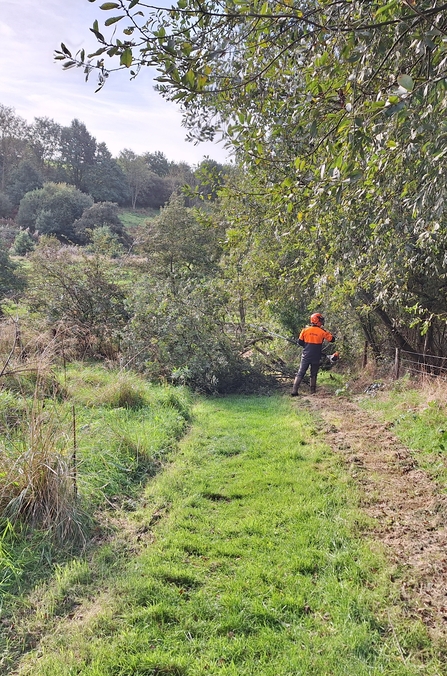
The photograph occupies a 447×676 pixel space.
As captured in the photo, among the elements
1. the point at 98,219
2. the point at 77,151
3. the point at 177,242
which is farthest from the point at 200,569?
the point at 77,151

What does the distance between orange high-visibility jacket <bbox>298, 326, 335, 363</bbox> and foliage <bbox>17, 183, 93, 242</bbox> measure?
3477 cm

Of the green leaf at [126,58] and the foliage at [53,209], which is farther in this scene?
the foliage at [53,209]

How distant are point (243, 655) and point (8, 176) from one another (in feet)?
189

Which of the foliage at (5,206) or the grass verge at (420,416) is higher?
the foliage at (5,206)

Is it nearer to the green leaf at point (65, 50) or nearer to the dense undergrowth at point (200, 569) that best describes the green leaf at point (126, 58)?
the green leaf at point (65, 50)

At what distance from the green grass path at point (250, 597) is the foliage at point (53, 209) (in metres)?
39.4

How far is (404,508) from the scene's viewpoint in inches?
165

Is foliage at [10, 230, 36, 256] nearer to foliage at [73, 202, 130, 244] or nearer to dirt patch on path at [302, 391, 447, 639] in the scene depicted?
foliage at [73, 202, 130, 244]

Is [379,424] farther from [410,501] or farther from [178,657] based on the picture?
[178,657]

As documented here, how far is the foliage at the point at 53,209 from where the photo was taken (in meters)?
38.9

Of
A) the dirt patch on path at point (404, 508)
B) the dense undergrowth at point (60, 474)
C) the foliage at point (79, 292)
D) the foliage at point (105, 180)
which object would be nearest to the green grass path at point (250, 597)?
the dirt patch on path at point (404, 508)

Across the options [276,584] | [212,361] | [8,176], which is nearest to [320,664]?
[276,584]

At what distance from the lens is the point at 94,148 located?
58.2m

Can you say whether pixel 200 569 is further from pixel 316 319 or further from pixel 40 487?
pixel 316 319
